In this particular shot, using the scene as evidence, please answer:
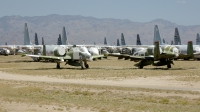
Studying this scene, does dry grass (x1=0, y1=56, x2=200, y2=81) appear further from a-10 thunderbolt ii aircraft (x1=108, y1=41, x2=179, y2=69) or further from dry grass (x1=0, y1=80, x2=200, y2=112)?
dry grass (x1=0, y1=80, x2=200, y2=112)

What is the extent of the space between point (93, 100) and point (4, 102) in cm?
483

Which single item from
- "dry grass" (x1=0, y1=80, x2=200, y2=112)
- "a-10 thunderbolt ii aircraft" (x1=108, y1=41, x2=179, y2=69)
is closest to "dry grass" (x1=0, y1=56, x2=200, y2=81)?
"a-10 thunderbolt ii aircraft" (x1=108, y1=41, x2=179, y2=69)

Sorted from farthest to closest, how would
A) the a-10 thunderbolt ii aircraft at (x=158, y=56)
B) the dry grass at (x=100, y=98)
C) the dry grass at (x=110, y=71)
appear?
the a-10 thunderbolt ii aircraft at (x=158, y=56)
the dry grass at (x=110, y=71)
the dry grass at (x=100, y=98)

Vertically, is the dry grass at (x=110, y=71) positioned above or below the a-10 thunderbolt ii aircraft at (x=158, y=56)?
below

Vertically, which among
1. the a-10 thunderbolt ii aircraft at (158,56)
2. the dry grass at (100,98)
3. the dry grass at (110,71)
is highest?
the a-10 thunderbolt ii aircraft at (158,56)

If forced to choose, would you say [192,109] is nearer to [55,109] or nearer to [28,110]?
[55,109]

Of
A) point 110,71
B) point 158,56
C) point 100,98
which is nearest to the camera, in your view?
point 100,98

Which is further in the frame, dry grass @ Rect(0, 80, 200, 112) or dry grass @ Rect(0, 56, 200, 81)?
dry grass @ Rect(0, 56, 200, 81)

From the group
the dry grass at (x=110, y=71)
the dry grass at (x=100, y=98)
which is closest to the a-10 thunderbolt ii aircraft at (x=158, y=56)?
the dry grass at (x=110, y=71)

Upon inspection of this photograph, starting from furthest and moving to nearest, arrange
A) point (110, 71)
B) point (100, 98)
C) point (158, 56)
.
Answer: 1. point (158, 56)
2. point (110, 71)
3. point (100, 98)

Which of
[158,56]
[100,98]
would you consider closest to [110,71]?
[158,56]

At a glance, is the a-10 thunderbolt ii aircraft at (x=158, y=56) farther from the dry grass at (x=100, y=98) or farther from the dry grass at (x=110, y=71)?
the dry grass at (x=100, y=98)

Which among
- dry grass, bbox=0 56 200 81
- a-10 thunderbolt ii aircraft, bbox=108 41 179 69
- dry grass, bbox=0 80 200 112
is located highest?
a-10 thunderbolt ii aircraft, bbox=108 41 179 69

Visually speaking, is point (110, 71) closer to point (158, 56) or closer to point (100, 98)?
point (158, 56)
